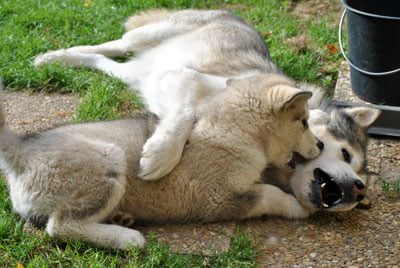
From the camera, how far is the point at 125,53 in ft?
19.9

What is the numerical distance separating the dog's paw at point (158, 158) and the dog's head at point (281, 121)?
43 cm

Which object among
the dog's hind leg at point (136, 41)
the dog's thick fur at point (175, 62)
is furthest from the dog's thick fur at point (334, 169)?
the dog's hind leg at point (136, 41)

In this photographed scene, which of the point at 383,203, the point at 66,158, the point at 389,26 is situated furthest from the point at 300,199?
the point at 389,26

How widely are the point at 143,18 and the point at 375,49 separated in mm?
2028

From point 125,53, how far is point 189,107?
2001 mm

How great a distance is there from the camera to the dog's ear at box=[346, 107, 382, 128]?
4.38 m

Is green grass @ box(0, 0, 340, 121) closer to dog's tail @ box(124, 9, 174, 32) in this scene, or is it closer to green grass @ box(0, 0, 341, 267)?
green grass @ box(0, 0, 341, 267)

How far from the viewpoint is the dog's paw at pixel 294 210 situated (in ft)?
13.0

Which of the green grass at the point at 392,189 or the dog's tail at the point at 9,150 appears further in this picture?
the green grass at the point at 392,189

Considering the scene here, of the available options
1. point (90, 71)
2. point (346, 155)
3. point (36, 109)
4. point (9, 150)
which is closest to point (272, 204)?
point (346, 155)

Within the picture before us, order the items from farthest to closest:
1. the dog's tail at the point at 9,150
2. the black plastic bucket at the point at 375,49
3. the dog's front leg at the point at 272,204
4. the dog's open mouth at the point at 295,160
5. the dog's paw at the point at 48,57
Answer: the dog's paw at the point at 48,57 < the black plastic bucket at the point at 375,49 < the dog's open mouth at the point at 295,160 < the dog's front leg at the point at 272,204 < the dog's tail at the point at 9,150

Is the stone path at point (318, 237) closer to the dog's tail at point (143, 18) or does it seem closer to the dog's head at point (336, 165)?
the dog's head at point (336, 165)

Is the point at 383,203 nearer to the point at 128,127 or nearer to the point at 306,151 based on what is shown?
the point at 306,151

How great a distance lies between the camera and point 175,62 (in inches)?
208
